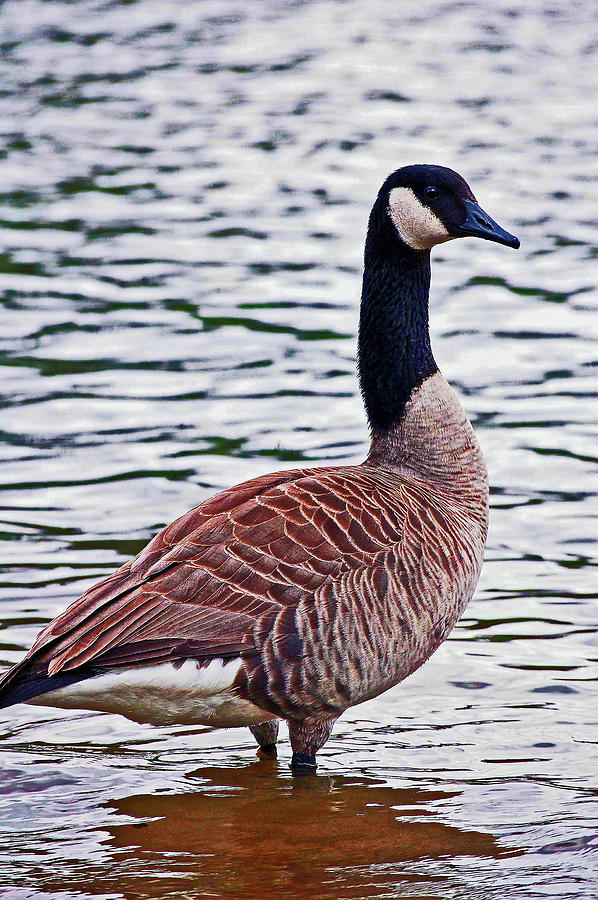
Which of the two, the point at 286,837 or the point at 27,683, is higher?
the point at 27,683

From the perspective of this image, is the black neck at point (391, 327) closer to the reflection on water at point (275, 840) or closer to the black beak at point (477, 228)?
the black beak at point (477, 228)

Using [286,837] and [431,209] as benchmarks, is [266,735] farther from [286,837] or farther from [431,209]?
[431,209]

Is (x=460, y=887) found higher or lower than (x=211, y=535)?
lower

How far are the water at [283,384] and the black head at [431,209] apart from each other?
2201 mm

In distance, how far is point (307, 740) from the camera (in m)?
6.78

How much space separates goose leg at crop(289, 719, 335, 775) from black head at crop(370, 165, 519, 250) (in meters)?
2.55

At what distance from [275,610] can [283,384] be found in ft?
17.9

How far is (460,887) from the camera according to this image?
18.8 ft

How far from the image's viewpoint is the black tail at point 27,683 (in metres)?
6.04

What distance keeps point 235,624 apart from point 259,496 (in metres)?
0.71

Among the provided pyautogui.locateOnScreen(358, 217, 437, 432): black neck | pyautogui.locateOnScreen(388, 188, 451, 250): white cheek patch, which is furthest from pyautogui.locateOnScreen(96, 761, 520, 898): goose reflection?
pyautogui.locateOnScreen(388, 188, 451, 250): white cheek patch

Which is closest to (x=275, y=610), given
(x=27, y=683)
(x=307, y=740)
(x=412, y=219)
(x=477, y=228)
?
(x=307, y=740)

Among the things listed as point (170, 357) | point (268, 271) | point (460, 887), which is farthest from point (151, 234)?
point (460, 887)

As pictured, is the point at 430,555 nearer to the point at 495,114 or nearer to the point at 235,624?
the point at 235,624
